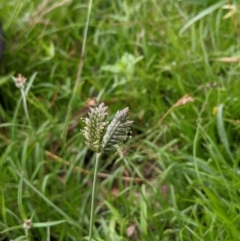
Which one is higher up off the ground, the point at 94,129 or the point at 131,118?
the point at 94,129

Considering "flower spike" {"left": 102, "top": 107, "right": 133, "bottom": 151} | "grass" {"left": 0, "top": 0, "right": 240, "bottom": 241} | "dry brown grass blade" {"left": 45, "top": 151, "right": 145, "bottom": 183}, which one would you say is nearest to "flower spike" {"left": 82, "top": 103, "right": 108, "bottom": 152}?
"flower spike" {"left": 102, "top": 107, "right": 133, "bottom": 151}

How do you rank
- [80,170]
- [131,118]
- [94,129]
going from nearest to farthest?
[94,129] < [80,170] < [131,118]

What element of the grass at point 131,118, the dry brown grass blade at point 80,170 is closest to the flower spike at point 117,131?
the grass at point 131,118

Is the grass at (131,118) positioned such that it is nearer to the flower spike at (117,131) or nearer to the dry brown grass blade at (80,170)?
the dry brown grass blade at (80,170)

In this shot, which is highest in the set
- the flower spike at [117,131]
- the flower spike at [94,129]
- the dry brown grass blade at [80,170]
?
the flower spike at [94,129]

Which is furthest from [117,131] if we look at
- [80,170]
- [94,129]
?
[80,170]

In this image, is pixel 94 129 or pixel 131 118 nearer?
pixel 94 129

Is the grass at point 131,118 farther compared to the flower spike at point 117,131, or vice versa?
the grass at point 131,118

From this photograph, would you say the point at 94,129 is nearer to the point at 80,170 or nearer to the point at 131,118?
the point at 80,170
